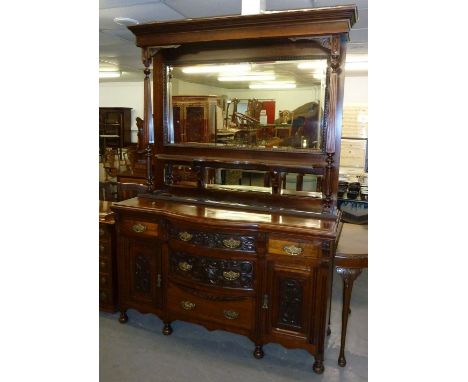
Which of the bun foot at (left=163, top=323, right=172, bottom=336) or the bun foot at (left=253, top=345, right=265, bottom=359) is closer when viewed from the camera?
the bun foot at (left=253, top=345, right=265, bottom=359)

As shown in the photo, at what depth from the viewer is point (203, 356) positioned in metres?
2.43

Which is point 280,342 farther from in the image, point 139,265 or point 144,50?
point 144,50

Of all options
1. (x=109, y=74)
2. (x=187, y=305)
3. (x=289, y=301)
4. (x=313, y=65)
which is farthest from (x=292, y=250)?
(x=109, y=74)

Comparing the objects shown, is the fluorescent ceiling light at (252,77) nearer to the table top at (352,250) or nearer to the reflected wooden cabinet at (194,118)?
the reflected wooden cabinet at (194,118)

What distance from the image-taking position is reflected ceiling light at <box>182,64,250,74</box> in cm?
273

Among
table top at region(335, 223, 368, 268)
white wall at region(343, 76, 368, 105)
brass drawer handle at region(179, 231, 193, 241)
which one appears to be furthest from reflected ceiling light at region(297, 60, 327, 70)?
white wall at region(343, 76, 368, 105)

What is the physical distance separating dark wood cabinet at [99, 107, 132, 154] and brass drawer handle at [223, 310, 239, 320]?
7.10m

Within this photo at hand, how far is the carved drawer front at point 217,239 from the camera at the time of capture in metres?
2.31

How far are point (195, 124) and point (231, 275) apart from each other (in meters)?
1.26

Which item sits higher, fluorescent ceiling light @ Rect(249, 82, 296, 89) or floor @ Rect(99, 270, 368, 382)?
fluorescent ceiling light @ Rect(249, 82, 296, 89)

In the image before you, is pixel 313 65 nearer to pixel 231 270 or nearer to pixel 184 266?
pixel 231 270

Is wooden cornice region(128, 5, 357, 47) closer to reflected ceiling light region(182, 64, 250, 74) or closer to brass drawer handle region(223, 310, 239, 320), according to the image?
reflected ceiling light region(182, 64, 250, 74)
